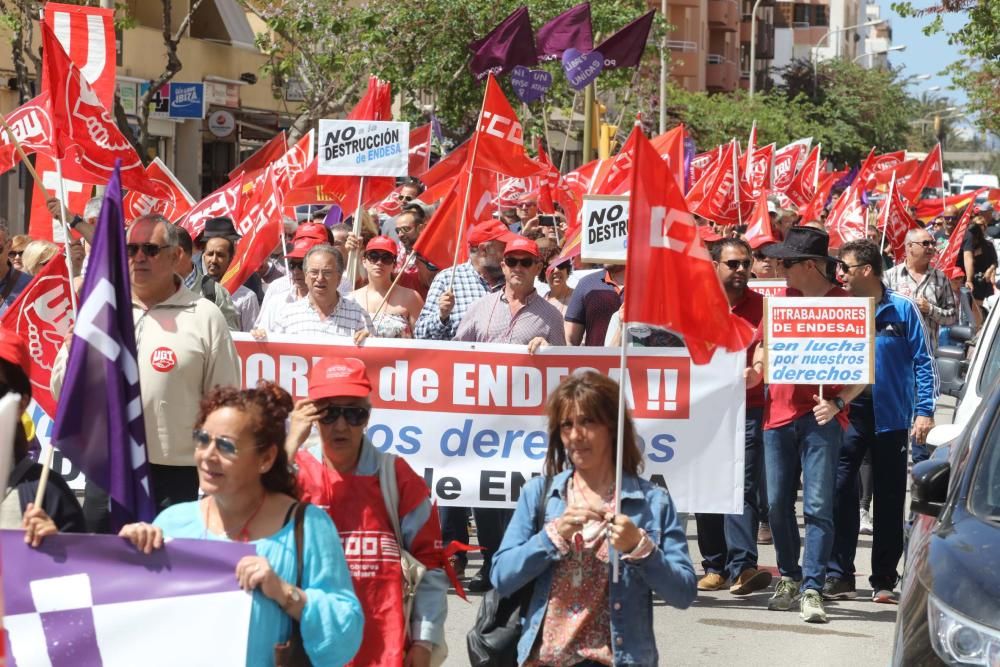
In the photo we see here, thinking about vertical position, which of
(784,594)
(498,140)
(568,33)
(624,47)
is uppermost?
(568,33)

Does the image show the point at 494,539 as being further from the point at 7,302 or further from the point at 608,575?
the point at 608,575

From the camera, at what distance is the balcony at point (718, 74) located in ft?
305

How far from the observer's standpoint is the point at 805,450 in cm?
892

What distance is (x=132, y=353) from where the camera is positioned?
4.73 metres

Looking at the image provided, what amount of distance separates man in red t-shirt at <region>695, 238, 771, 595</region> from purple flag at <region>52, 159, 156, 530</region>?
5178mm

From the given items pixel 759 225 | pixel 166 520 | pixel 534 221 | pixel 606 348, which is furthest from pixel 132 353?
pixel 759 225

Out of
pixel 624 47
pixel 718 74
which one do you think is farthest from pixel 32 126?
pixel 718 74

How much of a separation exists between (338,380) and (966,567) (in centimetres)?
193

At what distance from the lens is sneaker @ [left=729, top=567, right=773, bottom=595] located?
9.49 metres

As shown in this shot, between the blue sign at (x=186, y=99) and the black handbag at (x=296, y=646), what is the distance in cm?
2753

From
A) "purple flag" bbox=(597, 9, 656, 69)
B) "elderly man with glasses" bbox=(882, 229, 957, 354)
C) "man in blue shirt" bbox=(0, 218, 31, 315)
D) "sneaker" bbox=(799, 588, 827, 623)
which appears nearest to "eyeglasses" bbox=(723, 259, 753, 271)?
"sneaker" bbox=(799, 588, 827, 623)

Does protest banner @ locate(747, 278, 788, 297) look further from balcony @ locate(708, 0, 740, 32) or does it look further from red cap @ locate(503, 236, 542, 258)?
balcony @ locate(708, 0, 740, 32)

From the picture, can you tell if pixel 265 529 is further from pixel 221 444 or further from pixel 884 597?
pixel 884 597

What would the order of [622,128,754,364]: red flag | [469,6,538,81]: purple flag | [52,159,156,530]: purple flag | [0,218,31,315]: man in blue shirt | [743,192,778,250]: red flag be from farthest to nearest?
[469,6,538,81]: purple flag, [743,192,778,250]: red flag, [0,218,31,315]: man in blue shirt, [622,128,754,364]: red flag, [52,159,156,530]: purple flag
